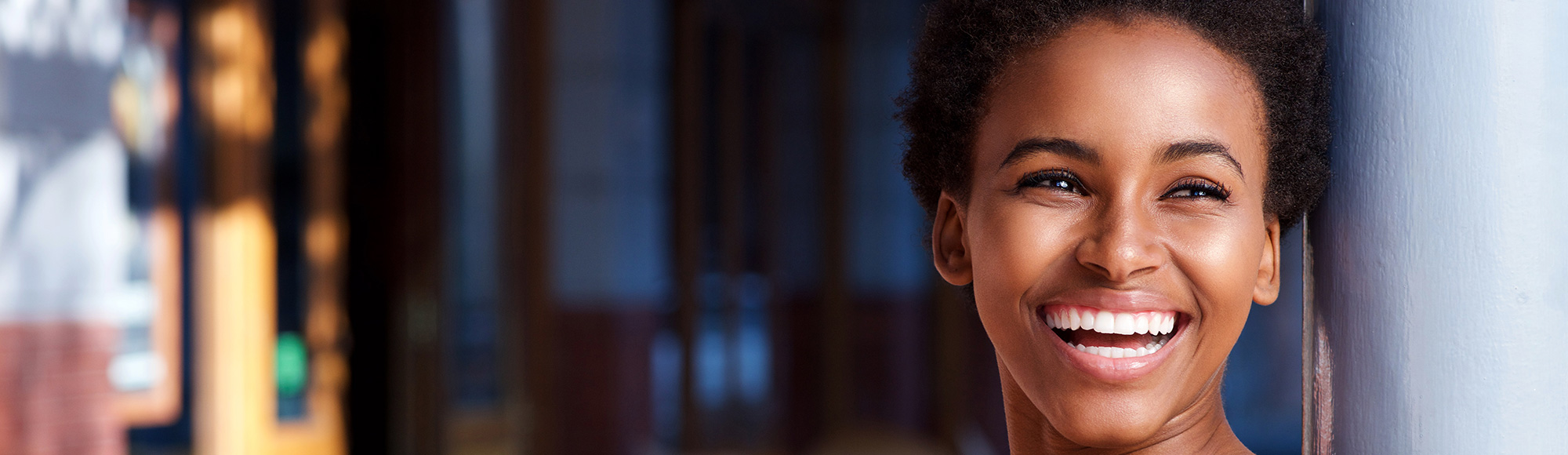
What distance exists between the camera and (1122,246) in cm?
91

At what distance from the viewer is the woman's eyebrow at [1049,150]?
93 cm

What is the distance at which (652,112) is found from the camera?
253 inches

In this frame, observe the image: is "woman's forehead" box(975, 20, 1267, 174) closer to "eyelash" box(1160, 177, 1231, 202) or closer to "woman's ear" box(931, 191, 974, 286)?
"eyelash" box(1160, 177, 1231, 202)

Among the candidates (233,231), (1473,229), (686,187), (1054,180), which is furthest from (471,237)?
(1473,229)

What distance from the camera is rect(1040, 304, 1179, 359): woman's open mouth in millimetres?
942

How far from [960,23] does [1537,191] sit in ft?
1.71

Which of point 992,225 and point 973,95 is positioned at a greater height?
point 973,95

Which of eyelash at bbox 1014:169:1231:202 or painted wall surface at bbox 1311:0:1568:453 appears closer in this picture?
painted wall surface at bbox 1311:0:1568:453

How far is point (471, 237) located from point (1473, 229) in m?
5.11

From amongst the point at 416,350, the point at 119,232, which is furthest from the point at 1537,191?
the point at 416,350

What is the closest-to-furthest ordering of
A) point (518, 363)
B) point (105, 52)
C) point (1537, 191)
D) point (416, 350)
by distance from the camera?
point (1537, 191) < point (105, 52) < point (416, 350) < point (518, 363)

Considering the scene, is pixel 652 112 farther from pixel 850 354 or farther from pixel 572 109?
pixel 850 354

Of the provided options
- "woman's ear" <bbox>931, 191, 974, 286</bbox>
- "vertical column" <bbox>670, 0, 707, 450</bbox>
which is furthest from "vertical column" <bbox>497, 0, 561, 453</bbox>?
"woman's ear" <bbox>931, 191, 974, 286</bbox>

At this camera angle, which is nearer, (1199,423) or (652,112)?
(1199,423)
